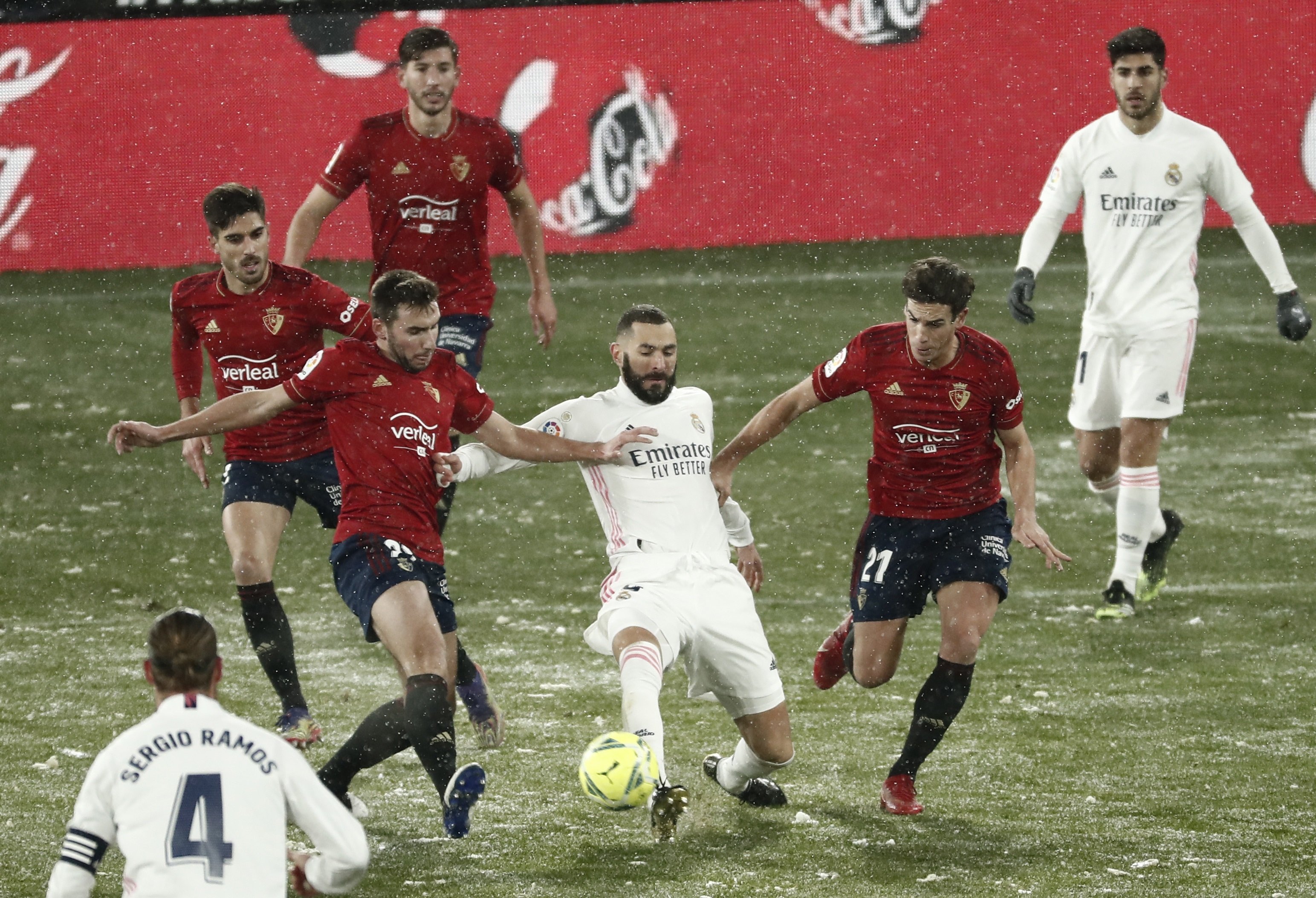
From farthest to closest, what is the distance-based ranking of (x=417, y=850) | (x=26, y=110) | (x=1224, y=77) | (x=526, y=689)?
(x=1224, y=77)
(x=26, y=110)
(x=526, y=689)
(x=417, y=850)

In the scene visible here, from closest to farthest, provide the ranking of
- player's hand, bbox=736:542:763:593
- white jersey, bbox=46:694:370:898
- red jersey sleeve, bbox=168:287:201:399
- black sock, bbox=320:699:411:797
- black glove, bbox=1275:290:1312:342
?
white jersey, bbox=46:694:370:898, black sock, bbox=320:699:411:797, player's hand, bbox=736:542:763:593, red jersey sleeve, bbox=168:287:201:399, black glove, bbox=1275:290:1312:342

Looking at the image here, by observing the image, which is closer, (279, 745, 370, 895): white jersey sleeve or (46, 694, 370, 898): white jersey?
(46, 694, 370, 898): white jersey

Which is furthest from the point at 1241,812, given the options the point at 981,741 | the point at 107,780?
the point at 107,780

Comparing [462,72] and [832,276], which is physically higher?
[462,72]

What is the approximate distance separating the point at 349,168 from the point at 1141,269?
158 inches

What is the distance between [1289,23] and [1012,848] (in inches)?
494

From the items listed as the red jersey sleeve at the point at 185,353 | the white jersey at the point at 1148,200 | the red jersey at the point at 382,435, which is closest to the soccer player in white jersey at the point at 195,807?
the red jersey at the point at 382,435

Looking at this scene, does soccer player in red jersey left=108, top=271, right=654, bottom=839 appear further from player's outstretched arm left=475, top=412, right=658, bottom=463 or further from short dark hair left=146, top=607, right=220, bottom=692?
short dark hair left=146, top=607, right=220, bottom=692

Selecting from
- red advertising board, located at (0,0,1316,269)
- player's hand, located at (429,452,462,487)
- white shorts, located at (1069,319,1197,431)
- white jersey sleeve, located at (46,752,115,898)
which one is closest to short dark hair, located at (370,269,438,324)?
player's hand, located at (429,452,462,487)

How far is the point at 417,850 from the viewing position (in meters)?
5.65

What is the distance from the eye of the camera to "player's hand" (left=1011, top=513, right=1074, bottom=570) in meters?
6.00

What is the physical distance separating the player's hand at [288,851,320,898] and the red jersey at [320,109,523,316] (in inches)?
181

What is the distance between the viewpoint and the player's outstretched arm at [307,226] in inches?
312

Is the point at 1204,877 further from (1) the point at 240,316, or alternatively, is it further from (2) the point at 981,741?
(1) the point at 240,316
